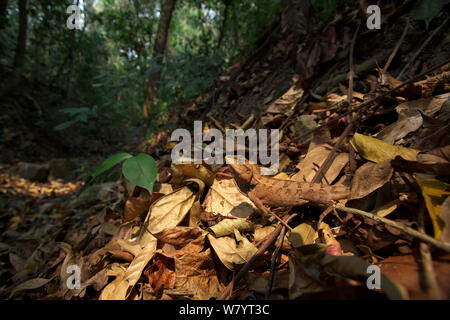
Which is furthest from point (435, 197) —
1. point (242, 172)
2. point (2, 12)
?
point (2, 12)

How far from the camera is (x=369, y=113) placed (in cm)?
94

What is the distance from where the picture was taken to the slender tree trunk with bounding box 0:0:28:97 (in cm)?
446

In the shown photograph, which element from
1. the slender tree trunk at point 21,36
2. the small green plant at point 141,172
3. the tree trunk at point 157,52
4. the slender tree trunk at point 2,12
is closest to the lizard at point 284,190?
the small green plant at point 141,172

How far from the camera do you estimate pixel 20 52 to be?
4910mm

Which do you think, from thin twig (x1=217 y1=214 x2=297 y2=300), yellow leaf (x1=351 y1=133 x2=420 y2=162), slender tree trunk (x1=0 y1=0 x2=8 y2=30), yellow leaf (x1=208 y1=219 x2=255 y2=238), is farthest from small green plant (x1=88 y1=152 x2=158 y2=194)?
slender tree trunk (x1=0 y1=0 x2=8 y2=30)

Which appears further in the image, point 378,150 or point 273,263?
point 378,150

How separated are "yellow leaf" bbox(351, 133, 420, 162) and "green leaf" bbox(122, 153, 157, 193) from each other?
0.79 metres

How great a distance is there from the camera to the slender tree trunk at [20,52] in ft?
14.6

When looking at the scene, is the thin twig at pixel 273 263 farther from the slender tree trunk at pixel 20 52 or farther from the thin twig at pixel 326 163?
the slender tree trunk at pixel 20 52

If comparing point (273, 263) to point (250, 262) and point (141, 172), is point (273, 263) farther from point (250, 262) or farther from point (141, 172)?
point (141, 172)

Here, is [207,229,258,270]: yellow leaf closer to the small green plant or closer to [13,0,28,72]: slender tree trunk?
the small green plant

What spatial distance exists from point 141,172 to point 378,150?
877mm

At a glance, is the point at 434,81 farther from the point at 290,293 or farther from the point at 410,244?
the point at 290,293

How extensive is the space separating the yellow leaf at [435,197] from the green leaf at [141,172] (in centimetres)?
84
